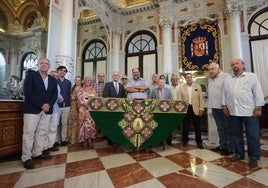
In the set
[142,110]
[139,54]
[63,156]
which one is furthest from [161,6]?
[63,156]

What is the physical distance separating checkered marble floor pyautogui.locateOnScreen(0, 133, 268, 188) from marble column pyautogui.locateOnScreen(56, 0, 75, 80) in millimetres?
2043

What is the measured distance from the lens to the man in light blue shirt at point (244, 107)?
1.99 meters

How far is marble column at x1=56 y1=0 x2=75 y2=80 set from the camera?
3.69 meters

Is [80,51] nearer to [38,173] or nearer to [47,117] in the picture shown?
[47,117]

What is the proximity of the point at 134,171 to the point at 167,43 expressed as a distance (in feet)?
16.8

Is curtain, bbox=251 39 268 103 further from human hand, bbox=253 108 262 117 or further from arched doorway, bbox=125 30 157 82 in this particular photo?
human hand, bbox=253 108 262 117

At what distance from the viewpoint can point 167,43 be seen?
5984mm

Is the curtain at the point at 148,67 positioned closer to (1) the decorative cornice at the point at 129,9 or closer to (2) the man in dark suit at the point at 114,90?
(1) the decorative cornice at the point at 129,9

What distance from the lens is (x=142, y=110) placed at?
239 centimetres

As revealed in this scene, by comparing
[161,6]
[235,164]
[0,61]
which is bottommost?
[235,164]

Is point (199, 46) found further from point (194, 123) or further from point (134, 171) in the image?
point (134, 171)

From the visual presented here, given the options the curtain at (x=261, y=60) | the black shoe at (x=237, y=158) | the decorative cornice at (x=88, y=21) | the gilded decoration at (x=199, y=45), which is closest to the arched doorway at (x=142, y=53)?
the gilded decoration at (x=199, y=45)

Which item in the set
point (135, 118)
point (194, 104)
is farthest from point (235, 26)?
point (135, 118)

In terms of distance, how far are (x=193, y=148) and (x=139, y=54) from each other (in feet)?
16.0
